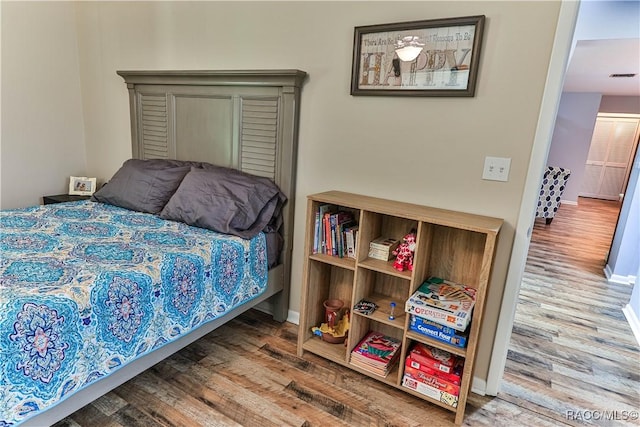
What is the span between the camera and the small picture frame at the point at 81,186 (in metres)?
3.15

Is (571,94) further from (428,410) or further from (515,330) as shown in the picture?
(428,410)

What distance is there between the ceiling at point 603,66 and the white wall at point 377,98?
9.76 ft

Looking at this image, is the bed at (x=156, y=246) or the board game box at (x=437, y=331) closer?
the bed at (x=156, y=246)

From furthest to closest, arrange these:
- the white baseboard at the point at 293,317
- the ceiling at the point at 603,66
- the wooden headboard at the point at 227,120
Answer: the ceiling at the point at 603,66
the white baseboard at the point at 293,317
the wooden headboard at the point at 227,120

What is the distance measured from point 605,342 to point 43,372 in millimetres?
3089

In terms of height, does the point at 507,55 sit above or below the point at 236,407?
above

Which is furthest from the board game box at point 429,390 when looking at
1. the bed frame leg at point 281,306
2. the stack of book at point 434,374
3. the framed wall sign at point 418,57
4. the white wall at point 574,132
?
the white wall at point 574,132

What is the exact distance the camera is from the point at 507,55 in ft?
5.38

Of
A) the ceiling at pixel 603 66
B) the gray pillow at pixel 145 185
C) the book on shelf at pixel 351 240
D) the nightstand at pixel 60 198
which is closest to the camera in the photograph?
the book on shelf at pixel 351 240

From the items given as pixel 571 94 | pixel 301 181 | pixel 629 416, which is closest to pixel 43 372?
pixel 301 181

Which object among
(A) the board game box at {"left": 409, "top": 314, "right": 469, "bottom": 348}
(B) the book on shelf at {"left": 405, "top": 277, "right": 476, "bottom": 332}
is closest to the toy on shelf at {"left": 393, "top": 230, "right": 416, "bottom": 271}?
(B) the book on shelf at {"left": 405, "top": 277, "right": 476, "bottom": 332}

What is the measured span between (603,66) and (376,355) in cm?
530

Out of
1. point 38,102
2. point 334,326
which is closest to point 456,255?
point 334,326

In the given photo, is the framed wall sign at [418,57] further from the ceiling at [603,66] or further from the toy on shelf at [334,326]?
the ceiling at [603,66]
